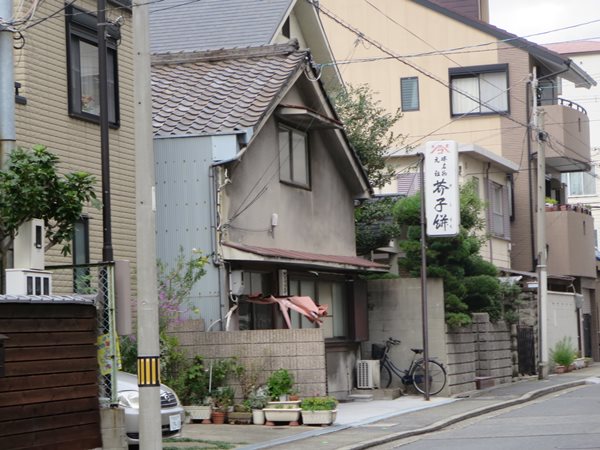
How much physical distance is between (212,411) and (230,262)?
2.95 metres

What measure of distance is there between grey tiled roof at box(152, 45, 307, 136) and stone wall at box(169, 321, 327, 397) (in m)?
3.93

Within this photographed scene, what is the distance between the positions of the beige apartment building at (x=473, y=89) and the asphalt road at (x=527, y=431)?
17654 millimetres

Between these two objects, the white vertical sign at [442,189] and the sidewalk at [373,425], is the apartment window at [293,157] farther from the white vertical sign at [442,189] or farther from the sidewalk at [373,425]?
the sidewalk at [373,425]

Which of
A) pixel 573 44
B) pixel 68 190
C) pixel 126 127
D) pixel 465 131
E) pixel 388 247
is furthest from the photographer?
pixel 573 44

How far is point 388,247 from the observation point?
99.7 ft

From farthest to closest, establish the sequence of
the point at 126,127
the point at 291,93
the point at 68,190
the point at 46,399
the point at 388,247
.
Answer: the point at 388,247 < the point at 291,93 < the point at 126,127 < the point at 68,190 < the point at 46,399

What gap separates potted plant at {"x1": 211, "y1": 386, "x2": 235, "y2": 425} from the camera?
65.6ft

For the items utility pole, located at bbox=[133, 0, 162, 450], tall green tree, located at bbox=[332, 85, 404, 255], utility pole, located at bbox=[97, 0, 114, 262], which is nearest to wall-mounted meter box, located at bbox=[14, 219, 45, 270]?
utility pole, located at bbox=[133, 0, 162, 450]

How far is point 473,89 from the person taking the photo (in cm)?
4069

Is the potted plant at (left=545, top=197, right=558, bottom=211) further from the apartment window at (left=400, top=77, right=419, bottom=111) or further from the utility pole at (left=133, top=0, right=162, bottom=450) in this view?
the utility pole at (left=133, top=0, right=162, bottom=450)

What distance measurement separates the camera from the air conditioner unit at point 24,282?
13.8 m

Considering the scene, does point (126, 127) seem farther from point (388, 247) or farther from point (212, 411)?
point (388, 247)

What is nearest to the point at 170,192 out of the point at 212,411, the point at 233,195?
the point at 233,195

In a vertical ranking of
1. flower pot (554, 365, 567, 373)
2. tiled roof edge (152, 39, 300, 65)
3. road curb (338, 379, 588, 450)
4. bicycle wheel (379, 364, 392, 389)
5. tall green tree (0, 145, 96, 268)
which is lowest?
flower pot (554, 365, 567, 373)
